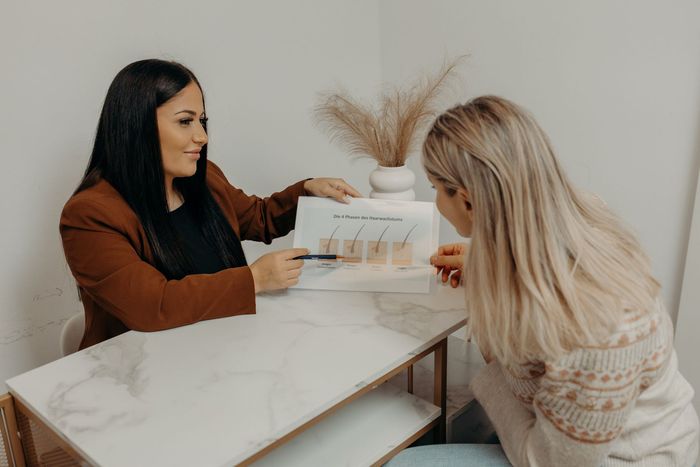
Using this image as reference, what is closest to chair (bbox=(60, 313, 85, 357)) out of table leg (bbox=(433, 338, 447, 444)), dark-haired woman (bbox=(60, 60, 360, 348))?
dark-haired woman (bbox=(60, 60, 360, 348))

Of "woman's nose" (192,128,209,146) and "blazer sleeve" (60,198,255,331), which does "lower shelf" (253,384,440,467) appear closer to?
"blazer sleeve" (60,198,255,331)

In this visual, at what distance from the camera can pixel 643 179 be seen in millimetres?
1924

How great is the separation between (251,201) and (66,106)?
1.81ft

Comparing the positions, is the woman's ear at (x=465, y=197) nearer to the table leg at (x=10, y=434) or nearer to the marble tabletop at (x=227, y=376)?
the marble tabletop at (x=227, y=376)

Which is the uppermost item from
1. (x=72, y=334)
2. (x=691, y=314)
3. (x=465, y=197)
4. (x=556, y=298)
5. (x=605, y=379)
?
(x=465, y=197)

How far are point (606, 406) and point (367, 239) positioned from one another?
71 cm

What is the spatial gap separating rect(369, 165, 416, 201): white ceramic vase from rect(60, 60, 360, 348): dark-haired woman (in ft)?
0.73

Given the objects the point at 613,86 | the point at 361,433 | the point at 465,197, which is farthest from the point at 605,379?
the point at 613,86

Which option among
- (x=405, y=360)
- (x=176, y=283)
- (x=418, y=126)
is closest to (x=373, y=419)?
(x=405, y=360)

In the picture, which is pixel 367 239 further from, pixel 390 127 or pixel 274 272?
pixel 390 127

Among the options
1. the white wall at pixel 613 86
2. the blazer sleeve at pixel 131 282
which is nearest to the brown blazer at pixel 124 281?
the blazer sleeve at pixel 131 282

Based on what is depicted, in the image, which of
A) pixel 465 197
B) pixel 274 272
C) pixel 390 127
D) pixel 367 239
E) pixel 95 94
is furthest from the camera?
pixel 390 127

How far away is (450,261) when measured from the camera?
1.47 m

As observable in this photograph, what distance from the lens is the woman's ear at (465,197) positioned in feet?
3.45
